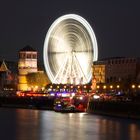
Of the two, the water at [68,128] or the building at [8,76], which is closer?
the water at [68,128]

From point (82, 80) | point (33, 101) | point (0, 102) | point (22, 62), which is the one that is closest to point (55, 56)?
point (82, 80)

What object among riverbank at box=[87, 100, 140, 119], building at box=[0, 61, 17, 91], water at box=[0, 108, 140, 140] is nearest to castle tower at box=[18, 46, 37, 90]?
building at box=[0, 61, 17, 91]

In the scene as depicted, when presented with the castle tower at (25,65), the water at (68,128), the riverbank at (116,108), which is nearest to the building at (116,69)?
the castle tower at (25,65)

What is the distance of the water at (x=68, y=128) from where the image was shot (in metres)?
46.3

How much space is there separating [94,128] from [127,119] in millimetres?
6513

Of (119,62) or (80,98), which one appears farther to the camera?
(119,62)

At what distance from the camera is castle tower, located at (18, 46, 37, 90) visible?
4845 inches

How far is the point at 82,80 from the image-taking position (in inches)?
3132

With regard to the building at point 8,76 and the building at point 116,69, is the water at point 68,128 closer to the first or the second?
the building at point 116,69

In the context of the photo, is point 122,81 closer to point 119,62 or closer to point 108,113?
point 119,62

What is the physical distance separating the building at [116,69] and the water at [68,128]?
127 feet

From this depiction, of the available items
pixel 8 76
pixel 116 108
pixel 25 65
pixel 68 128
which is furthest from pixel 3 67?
pixel 68 128

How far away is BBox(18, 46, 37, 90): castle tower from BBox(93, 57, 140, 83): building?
644 inches

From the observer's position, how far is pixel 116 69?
107m
